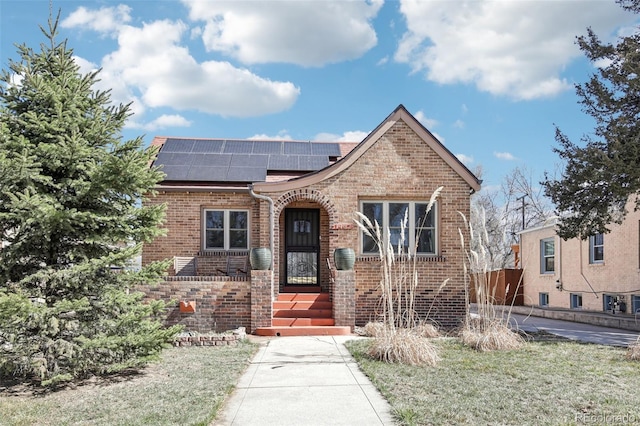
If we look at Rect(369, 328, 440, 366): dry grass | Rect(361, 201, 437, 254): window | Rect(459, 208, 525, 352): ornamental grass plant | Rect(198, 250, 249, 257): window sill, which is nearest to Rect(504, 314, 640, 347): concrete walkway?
Rect(459, 208, 525, 352): ornamental grass plant

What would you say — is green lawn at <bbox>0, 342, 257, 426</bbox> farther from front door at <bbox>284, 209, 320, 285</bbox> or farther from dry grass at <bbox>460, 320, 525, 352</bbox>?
front door at <bbox>284, 209, 320, 285</bbox>

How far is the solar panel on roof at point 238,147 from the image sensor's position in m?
15.7

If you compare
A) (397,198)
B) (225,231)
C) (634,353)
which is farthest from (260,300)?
(634,353)

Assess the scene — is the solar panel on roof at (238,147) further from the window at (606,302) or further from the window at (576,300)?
the window at (576,300)

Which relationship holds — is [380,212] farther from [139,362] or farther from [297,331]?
[139,362]

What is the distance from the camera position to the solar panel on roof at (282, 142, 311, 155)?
626 inches

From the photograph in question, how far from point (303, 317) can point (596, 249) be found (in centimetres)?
1191

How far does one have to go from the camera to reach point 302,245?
1417 centimetres

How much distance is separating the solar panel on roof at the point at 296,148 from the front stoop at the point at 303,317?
4.74 meters

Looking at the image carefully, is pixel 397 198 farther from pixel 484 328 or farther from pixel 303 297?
pixel 484 328

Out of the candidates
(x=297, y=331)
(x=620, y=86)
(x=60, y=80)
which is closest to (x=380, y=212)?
(x=297, y=331)

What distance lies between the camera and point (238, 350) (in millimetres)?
9469

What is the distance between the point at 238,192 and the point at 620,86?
9.86m

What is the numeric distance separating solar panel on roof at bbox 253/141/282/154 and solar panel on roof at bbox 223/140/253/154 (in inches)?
6.8
